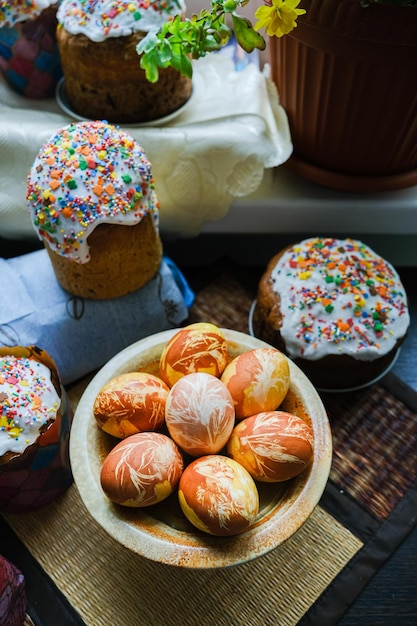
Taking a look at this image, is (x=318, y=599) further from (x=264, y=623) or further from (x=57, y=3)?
(x=57, y=3)

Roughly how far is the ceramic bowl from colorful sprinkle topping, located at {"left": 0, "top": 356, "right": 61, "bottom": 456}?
A: 0.15 ft

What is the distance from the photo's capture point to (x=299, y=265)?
85 cm

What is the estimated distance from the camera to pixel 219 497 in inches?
21.5

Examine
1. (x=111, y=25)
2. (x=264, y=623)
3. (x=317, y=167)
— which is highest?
(x=111, y=25)

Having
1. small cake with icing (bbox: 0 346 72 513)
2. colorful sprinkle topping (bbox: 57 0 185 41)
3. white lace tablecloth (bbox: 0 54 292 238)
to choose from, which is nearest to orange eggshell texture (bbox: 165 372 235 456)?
small cake with icing (bbox: 0 346 72 513)

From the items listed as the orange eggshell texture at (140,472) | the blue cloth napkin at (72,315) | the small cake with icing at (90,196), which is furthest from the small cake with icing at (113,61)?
the orange eggshell texture at (140,472)

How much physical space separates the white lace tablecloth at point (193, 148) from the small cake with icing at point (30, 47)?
3 centimetres

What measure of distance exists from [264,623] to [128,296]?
456 millimetres

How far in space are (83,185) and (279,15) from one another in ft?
0.94

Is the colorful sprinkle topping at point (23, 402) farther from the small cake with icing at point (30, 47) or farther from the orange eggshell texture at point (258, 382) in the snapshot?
the small cake with icing at point (30, 47)

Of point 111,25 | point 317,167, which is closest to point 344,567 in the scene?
point 317,167

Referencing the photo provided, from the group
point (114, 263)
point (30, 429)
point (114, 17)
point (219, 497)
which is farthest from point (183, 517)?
point (114, 17)

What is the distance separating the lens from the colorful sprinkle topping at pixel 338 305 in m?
0.79

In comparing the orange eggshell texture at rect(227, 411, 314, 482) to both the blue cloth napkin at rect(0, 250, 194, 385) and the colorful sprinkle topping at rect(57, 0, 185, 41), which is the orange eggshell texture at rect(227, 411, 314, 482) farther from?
the colorful sprinkle topping at rect(57, 0, 185, 41)
